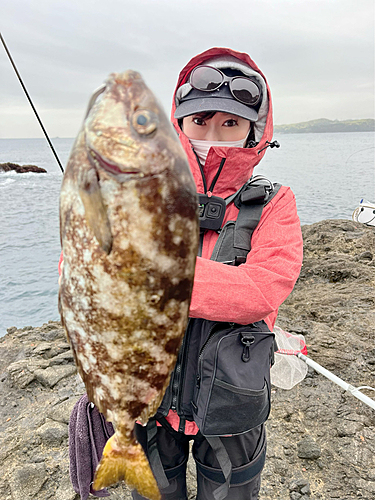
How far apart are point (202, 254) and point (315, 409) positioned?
3.30m

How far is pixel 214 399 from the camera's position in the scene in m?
2.09

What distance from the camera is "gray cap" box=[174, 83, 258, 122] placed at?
2.18m

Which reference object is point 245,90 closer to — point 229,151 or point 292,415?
point 229,151

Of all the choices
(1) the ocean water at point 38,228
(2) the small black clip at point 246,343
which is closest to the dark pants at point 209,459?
(2) the small black clip at point 246,343

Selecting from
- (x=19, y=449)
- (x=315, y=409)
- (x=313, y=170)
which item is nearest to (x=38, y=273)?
(x=19, y=449)

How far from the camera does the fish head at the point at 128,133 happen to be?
3.55 ft

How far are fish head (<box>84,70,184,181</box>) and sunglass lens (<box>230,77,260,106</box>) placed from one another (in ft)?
4.36

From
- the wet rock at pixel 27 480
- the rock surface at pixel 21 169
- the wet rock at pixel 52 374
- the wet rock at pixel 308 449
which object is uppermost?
the wet rock at pixel 27 480

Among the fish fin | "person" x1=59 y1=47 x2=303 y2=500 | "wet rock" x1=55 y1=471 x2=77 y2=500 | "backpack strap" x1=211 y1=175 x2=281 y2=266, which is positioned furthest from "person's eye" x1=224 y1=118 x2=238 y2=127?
"wet rock" x1=55 y1=471 x2=77 y2=500

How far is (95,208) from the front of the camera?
1105mm

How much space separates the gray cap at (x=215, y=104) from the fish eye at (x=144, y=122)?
1.15 metres

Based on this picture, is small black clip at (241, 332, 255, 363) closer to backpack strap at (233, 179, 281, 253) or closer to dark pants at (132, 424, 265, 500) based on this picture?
backpack strap at (233, 179, 281, 253)

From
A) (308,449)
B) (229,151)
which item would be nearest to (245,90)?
(229,151)

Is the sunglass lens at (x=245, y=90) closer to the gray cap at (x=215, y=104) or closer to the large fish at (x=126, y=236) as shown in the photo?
the gray cap at (x=215, y=104)
